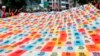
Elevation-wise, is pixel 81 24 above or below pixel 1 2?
above

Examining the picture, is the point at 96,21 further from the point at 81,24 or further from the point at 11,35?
the point at 11,35

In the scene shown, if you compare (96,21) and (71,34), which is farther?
(96,21)

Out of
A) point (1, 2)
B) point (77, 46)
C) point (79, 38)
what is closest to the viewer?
point (77, 46)

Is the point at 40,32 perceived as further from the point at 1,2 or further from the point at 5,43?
the point at 1,2

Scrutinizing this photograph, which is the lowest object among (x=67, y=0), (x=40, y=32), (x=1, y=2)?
(x=67, y=0)

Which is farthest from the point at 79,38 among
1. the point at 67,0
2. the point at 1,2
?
the point at 67,0

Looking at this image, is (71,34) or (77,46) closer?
(77,46)

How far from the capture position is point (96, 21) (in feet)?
11.3

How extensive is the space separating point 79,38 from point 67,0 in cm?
5217

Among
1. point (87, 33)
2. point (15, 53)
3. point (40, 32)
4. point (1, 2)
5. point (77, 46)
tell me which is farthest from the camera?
point (1, 2)

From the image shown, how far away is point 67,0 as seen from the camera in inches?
2130

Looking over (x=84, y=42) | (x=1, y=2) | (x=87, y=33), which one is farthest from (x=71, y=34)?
(x=1, y=2)

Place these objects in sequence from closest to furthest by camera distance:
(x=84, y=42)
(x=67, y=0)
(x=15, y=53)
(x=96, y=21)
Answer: (x=15, y=53) < (x=84, y=42) < (x=96, y=21) < (x=67, y=0)

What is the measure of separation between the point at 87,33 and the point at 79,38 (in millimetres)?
274
